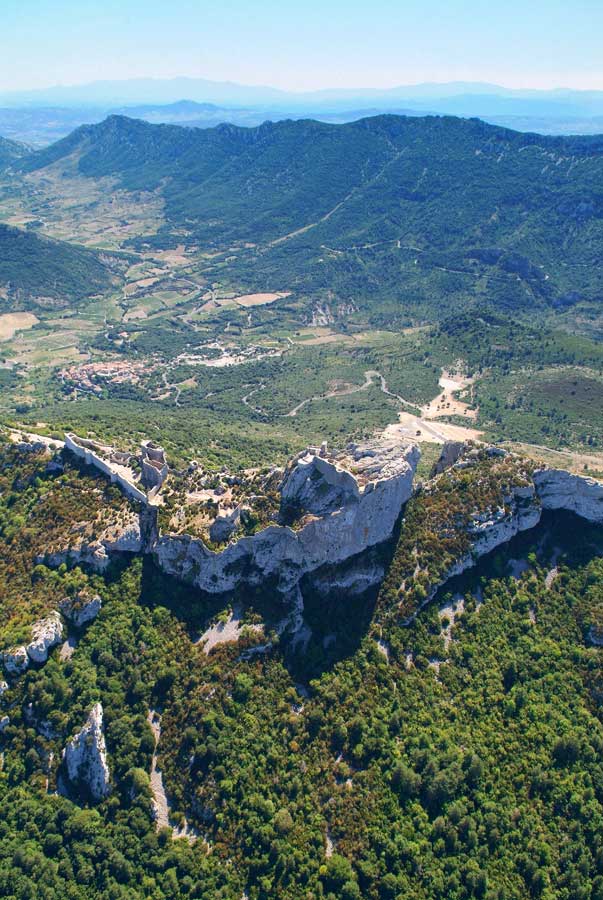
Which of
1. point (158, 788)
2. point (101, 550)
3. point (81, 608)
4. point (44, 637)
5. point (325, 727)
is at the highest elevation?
point (101, 550)

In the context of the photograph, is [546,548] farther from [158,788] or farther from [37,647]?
[37,647]

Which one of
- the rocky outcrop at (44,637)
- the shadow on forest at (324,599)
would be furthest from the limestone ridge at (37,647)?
the shadow on forest at (324,599)

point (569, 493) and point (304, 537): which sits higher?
point (569, 493)

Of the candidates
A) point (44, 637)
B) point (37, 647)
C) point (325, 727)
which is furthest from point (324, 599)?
point (37, 647)

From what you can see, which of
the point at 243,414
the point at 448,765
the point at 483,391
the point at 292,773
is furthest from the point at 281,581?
the point at 483,391

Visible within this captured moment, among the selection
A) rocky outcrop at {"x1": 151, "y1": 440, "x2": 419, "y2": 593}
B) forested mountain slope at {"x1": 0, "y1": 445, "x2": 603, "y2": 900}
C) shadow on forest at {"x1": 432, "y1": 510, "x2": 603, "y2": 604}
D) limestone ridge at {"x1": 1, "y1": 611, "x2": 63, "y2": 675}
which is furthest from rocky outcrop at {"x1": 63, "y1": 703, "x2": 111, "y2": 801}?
shadow on forest at {"x1": 432, "y1": 510, "x2": 603, "y2": 604}

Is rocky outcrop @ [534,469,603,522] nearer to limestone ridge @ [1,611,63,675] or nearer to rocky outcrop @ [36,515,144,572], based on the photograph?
rocky outcrop @ [36,515,144,572]
